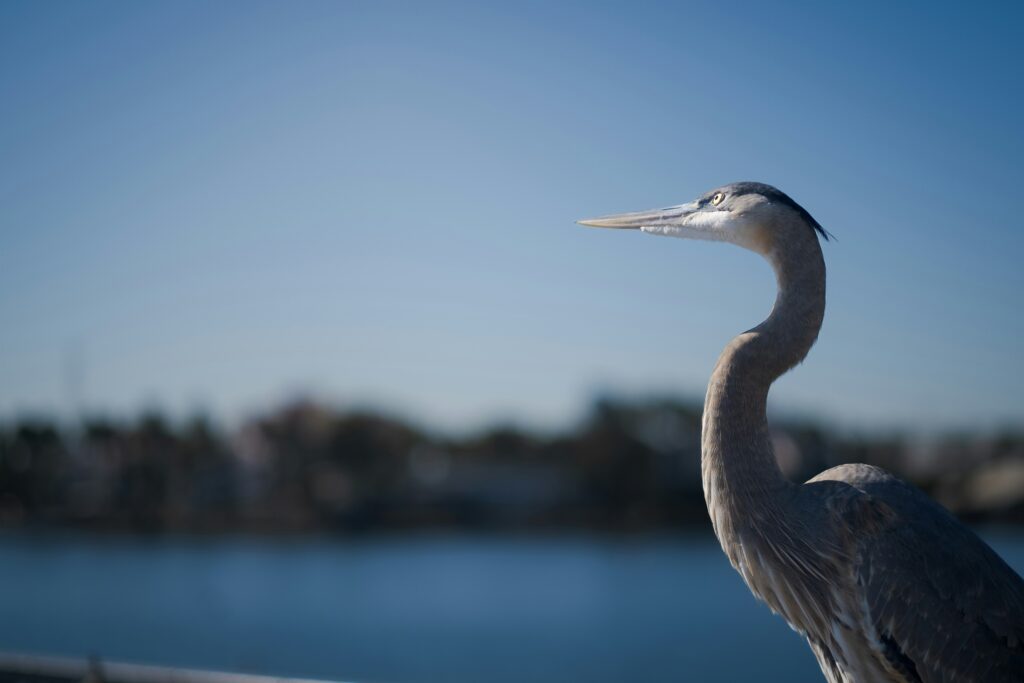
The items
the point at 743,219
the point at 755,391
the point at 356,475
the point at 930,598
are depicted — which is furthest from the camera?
the point at 356,475

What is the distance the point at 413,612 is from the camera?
35.6 m

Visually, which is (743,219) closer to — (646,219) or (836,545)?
(646,219)

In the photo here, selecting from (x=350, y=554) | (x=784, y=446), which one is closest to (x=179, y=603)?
(x=350, y=554)

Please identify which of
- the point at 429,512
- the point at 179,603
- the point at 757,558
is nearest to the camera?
the point at 757,558

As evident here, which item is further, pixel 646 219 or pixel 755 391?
pixel 646 219

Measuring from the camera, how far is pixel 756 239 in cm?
319

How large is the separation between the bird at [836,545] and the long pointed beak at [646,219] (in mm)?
403

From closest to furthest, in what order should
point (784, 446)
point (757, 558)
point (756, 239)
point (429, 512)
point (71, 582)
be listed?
1. point (757, 558)
2. point (756, 239)
3. point (71, 582)
4. point (784, 446)
5. point (429, 512)

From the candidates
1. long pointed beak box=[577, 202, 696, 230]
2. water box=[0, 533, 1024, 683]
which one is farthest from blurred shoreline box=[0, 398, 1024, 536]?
long pointed beak box=[577, 202, 696, 230]

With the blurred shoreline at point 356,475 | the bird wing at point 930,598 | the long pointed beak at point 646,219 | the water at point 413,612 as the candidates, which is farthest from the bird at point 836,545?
the blurred shoreline at point 356,475

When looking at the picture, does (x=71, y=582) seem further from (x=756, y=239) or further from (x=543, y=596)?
(x=756, y=239)

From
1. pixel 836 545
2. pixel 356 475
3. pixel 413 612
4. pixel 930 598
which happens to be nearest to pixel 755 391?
pixel 836 545

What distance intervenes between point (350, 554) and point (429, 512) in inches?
282

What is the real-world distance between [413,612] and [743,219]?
34.7 metres
